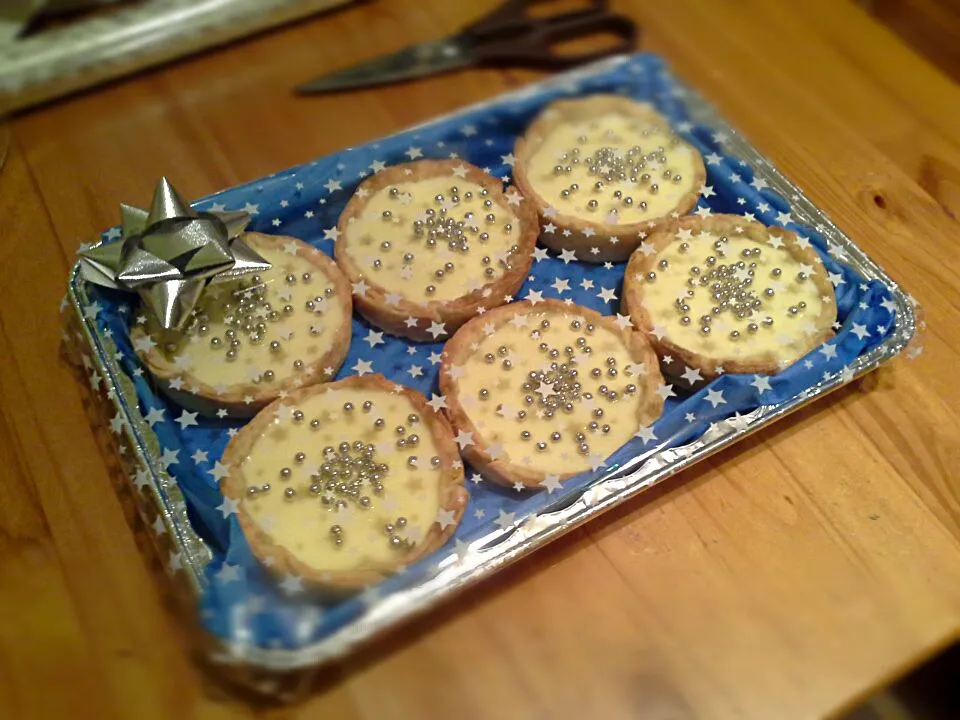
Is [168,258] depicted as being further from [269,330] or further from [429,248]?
[429,248]

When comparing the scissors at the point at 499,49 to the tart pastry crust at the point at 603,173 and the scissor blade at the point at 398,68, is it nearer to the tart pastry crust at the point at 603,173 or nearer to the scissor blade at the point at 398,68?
the scissor blade at the point at 398,68

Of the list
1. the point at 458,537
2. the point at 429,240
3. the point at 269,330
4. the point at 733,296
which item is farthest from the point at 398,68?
the point at 458,537

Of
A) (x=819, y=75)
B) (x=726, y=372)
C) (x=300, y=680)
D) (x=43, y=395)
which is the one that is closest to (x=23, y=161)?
(x=43, y=395)

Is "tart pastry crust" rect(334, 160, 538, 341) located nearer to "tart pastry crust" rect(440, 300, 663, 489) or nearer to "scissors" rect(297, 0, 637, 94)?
"tart pastry crust" rect(440, 300, 663, 489)

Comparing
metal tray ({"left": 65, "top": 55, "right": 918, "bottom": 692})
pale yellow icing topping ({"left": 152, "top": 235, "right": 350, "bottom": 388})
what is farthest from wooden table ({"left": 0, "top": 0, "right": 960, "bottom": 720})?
pale yellow icing topping ({"left": 152, "top": 235, "right": 350, "bottom": 388})

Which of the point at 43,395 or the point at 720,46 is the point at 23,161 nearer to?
the point at 43,395

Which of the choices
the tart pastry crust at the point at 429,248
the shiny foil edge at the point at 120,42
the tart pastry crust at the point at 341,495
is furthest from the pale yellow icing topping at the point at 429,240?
the shiny foil edge at the point at 120,42

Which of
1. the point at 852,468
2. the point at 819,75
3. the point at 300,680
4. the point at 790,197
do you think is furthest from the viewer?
the point at 819,75
